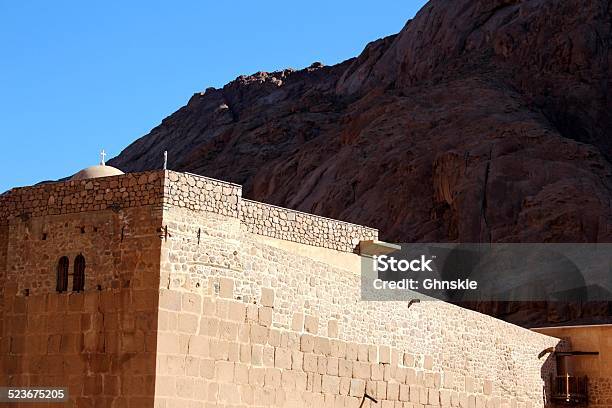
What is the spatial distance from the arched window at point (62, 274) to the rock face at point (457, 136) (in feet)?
65.5

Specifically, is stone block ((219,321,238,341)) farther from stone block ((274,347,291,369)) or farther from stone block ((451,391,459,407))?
stone block ((451,391,459,407))

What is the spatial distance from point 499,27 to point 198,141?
21916 mm

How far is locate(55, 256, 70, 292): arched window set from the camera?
1822 cm

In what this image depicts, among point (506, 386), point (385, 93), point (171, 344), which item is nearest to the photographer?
point (171, 344)

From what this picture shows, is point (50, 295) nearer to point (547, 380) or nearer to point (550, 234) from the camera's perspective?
point (547, 380)

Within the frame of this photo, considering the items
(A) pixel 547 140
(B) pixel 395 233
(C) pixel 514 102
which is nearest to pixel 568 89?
(C) pixel 514 102

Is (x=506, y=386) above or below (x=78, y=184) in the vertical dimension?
below

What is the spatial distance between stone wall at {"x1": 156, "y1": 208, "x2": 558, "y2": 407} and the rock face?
1179cm

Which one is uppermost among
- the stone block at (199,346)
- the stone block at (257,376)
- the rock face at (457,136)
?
the rock face at (457,136)

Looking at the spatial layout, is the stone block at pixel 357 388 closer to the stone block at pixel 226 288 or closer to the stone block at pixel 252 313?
the stone block at pixel 252 313

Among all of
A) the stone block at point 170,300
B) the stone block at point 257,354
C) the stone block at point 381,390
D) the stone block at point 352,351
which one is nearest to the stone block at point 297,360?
the stone block at point 257,354

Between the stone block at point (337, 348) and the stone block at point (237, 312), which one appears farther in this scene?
the stone block at point (337, 348)

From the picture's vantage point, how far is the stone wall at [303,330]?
17562 mm

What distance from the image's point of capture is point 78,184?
18.6m
